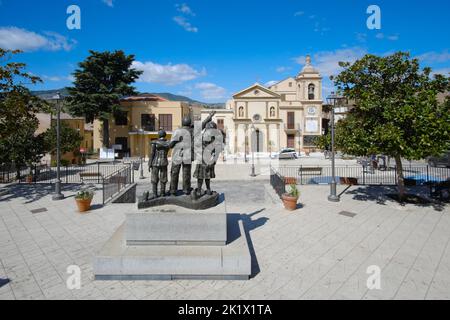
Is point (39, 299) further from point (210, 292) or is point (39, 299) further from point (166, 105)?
point (166, 105)

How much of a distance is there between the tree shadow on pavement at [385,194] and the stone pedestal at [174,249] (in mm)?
8258

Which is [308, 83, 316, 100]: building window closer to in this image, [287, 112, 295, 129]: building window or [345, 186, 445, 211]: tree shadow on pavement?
[287, 112, 295, 129]: building window

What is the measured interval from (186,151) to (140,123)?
1325 inches

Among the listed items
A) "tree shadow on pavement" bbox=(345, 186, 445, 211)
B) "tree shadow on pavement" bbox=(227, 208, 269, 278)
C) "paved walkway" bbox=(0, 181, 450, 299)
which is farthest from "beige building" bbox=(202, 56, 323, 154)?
"tree shadow on pavement" bbox=(227, 208, 269, 278)

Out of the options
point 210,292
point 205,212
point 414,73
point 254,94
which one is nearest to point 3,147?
point 205,212

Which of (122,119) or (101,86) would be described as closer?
(101,86)

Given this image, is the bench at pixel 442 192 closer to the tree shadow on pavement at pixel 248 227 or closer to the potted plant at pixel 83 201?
the tree shadow on pavement at pixel 248 227

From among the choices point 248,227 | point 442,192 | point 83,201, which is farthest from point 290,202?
point 83,201

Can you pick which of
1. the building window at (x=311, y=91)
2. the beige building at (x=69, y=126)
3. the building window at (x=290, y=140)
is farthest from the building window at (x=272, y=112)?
the beige building at (x=69, y=126)

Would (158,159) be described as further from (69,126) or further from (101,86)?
(101,86)

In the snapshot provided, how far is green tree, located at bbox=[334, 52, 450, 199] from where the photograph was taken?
28.8 ft

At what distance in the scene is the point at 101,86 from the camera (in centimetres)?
3309

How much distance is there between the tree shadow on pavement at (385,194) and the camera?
1046 cm

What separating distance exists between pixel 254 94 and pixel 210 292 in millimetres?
41403
